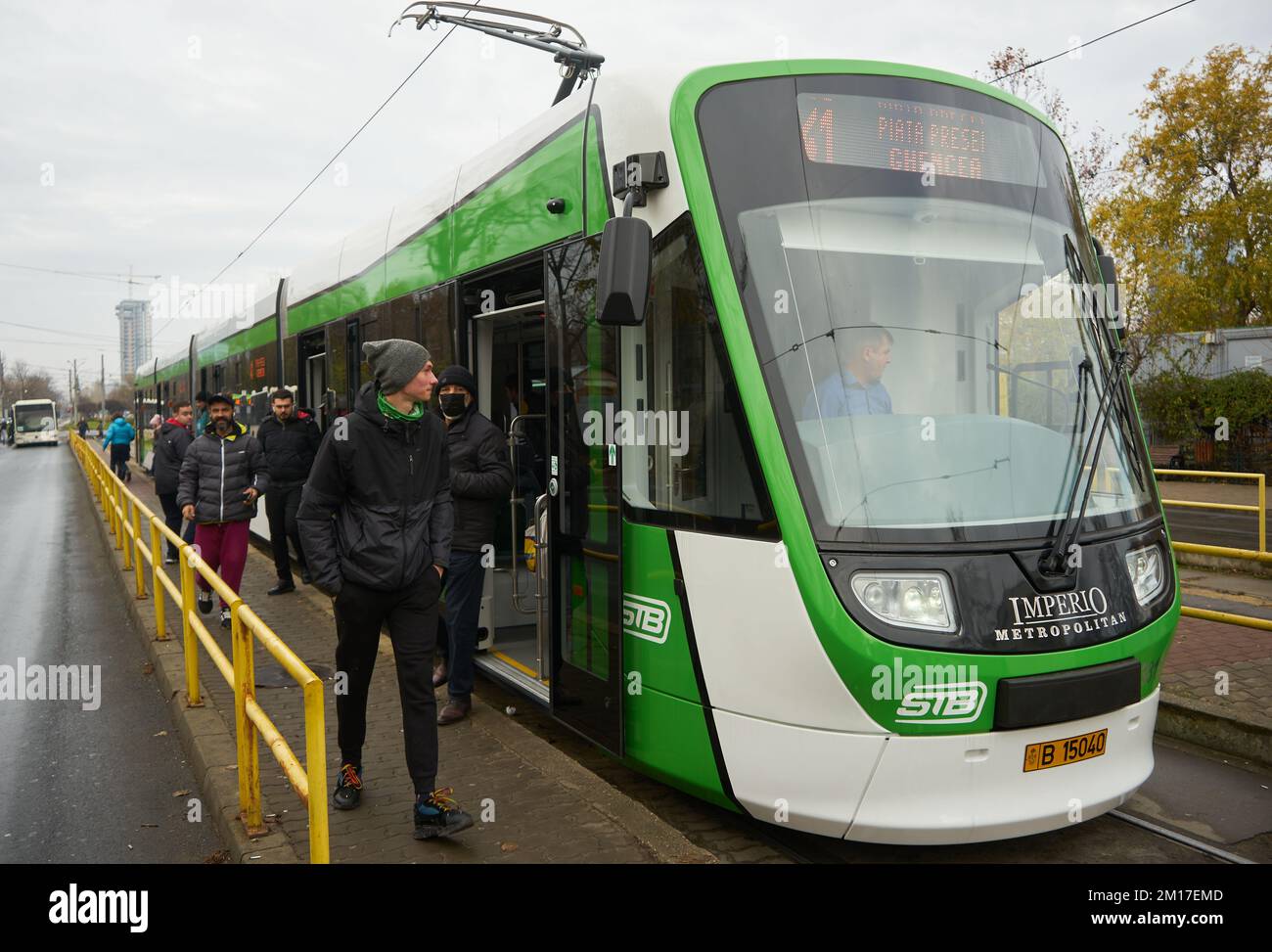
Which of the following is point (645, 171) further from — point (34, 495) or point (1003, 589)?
point (34, 495)

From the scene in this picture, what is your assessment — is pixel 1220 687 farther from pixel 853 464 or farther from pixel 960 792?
pixel 853 464

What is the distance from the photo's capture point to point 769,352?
387 centimetres

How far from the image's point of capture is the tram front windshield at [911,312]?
381 centimetres

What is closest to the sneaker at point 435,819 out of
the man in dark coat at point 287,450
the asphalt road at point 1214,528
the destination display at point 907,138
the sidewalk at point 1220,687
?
the destination display at point 907,138

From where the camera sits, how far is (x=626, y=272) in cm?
394

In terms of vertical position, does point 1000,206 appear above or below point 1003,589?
above

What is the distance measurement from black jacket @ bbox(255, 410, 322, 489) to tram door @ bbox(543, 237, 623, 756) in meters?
5.00

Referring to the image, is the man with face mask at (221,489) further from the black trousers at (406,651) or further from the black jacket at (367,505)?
the black jacket at (367,505)

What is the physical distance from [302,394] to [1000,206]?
27.4 ft

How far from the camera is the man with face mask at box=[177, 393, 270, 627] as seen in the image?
7.95 metres

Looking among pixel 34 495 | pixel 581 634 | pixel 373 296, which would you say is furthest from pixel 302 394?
pixel 34 495

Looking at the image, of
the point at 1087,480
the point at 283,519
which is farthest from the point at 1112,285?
the point at 283,519

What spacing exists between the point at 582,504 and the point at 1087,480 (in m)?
2.15

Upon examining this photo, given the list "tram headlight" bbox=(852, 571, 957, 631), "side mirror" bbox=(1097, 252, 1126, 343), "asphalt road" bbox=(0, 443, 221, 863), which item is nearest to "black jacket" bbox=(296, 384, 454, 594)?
"asphalt road" bbox=(0, 443, 221, 863)
